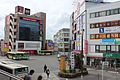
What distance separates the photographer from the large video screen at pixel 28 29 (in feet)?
320

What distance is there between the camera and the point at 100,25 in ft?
167

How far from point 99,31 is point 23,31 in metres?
53.2

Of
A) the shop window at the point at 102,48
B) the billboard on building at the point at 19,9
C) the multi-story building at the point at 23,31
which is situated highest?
the billboard on building at the point at 19,9

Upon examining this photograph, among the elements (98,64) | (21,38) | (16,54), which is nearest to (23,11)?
(21,38)

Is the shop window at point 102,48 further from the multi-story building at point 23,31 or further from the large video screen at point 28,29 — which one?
the large video screen at point 28,29

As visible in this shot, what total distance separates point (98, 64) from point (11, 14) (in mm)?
58812

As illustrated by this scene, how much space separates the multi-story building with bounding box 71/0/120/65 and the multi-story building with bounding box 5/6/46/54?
146 feet

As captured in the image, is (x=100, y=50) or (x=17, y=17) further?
(x=17, y=17)

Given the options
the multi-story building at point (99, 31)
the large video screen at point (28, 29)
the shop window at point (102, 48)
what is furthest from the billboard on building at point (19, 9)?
the shop window at point (102, 48)

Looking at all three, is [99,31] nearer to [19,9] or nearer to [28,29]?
[28,29]

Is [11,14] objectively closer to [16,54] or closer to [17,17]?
[17,17]

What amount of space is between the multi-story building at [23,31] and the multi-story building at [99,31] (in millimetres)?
44436

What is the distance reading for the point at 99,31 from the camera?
51.1 metres

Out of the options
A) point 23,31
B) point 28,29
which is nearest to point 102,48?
point 23,31
